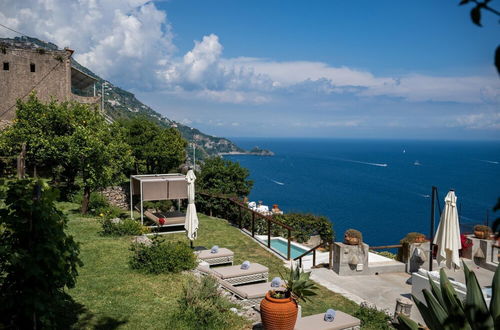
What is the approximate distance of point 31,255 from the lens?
4227 mm

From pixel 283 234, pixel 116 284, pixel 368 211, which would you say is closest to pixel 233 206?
pixel 283 234

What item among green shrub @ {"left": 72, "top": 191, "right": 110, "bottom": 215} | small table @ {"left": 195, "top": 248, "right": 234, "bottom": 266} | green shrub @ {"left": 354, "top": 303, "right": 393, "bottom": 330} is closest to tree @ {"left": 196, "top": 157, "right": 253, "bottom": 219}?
green shrub @ {"left": 72, "top": 191, "right": 110, "bottom": 215}

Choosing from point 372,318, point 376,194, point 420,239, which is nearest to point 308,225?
point 420,239

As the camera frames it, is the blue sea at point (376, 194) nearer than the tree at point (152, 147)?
No

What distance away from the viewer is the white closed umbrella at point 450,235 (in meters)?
10.9

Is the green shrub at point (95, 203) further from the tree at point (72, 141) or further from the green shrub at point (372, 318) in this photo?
the green shrub at point (372, 318)

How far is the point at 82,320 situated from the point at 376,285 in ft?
26.5

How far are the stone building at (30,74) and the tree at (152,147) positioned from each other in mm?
5947

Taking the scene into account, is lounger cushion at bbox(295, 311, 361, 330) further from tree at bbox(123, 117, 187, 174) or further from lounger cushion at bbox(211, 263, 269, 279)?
tree at bbox(123, 117, 187, 174)

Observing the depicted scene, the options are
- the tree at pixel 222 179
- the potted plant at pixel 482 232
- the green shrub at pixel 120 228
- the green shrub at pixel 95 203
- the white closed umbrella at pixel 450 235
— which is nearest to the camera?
the white closed umbrella at pixel 450 235

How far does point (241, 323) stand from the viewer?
7.39 metres

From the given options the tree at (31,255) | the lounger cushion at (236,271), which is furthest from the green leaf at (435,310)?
the lounger cushion at (236,271)

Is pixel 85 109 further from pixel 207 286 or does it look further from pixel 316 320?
pixel 316 320

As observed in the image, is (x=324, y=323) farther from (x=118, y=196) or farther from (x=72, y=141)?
(x=118, y=196)
